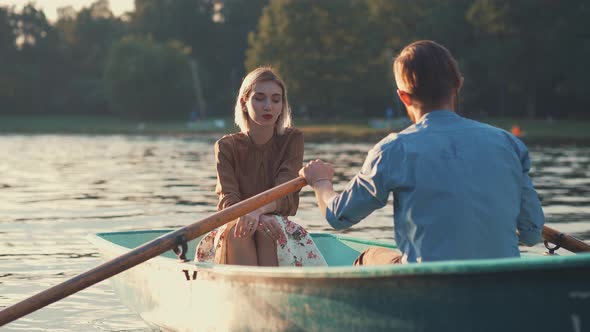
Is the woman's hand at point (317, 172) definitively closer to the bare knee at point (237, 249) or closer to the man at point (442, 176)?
the man at point (442, 176)

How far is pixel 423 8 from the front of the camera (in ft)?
188

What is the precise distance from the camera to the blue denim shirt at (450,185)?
4086 mm

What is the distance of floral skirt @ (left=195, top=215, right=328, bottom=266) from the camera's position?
5.98 m

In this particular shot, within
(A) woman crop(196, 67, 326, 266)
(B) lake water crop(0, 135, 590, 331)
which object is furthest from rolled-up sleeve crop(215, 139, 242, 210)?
(B) lake water crop(0, 135, 590, 331)

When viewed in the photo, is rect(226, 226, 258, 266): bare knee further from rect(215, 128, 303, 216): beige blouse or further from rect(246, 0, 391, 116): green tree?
rect(246, 0, 391, 116): green tree

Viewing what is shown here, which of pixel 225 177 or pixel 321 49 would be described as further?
pixel 321 49

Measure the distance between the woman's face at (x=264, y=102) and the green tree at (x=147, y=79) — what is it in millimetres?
58408

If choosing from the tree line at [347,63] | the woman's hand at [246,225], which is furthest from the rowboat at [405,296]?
the tree line at [347,63]

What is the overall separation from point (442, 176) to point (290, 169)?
2130 mm

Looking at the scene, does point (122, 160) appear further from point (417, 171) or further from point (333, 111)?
point (333, 111)

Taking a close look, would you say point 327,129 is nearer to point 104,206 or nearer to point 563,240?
point 104,206

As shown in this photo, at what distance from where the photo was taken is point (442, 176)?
4.08 m

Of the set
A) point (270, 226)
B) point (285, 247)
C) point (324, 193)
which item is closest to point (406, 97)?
point (324, 193)

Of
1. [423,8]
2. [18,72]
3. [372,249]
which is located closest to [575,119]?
[423,8]
